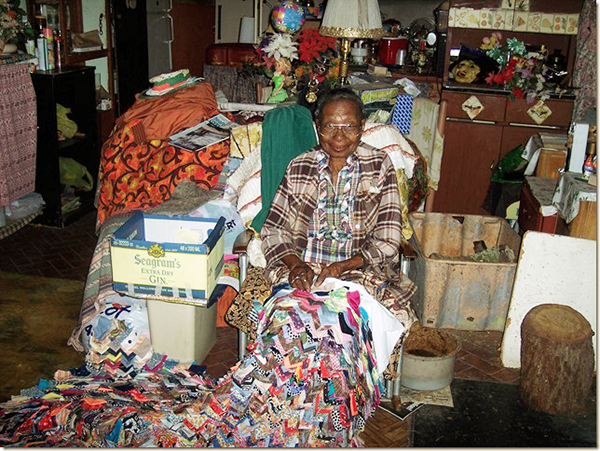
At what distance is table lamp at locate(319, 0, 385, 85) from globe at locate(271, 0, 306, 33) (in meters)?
0.36

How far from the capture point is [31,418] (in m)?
2.93

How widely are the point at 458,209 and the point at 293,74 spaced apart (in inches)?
100

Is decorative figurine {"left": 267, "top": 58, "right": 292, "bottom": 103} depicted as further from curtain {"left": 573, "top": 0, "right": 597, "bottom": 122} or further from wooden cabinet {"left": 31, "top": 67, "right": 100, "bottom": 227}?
curtain {"left": 573, "top": 0, "right": 597, "bottom": 122}

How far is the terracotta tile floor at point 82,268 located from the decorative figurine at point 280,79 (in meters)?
1.69

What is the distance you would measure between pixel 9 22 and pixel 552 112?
4821 mm

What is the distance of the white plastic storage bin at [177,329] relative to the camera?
3.47 metres

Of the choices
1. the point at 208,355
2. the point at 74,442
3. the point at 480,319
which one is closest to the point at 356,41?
the point at 480,319

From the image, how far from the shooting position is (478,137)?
600 cm

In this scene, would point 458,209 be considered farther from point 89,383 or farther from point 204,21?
point 204,21

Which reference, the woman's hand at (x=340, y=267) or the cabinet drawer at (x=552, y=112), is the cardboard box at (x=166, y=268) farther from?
the cabinet drawer at (x=552, y=112)

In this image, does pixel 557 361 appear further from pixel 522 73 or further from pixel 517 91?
pixel 522 73

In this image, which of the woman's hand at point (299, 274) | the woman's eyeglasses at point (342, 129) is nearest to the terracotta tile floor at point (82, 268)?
the woman's hand at point (299, 274)

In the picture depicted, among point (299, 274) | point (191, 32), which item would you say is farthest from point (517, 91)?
point (191, 32)

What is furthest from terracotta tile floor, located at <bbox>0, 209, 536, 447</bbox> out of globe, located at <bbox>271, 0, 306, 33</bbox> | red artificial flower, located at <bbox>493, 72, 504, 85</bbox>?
red artificial flower, located at <bbox>493, 72, 504, 85</bbox>
